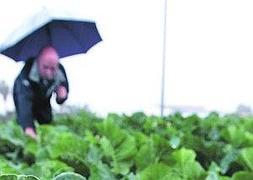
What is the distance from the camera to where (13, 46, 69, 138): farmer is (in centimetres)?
268

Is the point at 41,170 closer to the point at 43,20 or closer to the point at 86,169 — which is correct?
the point at 86,169

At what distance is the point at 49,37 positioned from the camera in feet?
10.6

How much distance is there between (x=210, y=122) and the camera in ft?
9.77

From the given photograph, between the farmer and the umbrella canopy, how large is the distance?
219 millimetres

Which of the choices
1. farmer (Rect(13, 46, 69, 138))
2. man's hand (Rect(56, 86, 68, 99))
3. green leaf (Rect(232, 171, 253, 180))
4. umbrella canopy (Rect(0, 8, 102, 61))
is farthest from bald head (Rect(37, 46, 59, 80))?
green leaf (Rect(232, 171, 253, 180))

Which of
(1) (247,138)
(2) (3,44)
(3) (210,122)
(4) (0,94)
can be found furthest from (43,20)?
(4) (0,94)

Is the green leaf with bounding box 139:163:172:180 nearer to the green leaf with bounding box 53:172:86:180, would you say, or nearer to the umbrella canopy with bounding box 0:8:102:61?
the green leaf with bounding box 53:172:86:180

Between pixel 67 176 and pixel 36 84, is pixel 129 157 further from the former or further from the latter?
pixel 36 84

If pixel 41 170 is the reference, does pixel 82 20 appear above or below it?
below

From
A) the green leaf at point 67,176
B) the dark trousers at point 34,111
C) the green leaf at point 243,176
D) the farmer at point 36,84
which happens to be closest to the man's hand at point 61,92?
the farmer at point 36,84

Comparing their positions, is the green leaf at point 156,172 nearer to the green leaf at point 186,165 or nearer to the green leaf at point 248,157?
the green leaf at point 186,165

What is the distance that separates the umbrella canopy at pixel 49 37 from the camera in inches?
123

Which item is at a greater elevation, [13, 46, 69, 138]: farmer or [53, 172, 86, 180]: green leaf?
[53, 172, 86, 180]: green leaf

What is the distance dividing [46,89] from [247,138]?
1.30 metres
